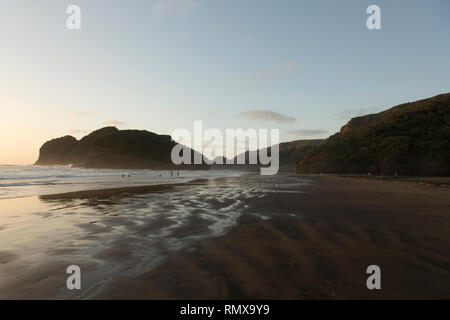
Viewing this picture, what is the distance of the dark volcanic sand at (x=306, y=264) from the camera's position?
4039 mm

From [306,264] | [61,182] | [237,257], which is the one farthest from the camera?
[61,182]

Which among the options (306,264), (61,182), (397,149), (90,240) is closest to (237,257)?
(306,264)

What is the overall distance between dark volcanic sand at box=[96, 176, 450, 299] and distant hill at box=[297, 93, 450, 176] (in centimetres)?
5988

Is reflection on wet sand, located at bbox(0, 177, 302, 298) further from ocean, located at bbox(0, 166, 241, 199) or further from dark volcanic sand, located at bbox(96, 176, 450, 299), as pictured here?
ocean, located at bbox(0, 166, 241, 199)

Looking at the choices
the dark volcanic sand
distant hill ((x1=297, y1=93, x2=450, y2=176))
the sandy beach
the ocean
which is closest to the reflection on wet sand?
the sandy beach

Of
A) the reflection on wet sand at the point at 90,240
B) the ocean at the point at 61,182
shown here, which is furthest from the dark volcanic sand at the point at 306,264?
the ocean at the point at 61,182

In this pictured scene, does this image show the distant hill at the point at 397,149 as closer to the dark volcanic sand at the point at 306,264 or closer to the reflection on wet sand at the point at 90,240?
the dark volcanic sand at the point at 306,264

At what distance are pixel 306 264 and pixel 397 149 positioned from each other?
69.3 meters

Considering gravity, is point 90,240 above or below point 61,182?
above

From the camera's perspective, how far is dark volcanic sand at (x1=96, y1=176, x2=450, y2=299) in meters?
4.04

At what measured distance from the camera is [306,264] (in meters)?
5.23

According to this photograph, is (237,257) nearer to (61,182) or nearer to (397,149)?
(61,182)

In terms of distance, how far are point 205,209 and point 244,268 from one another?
7.63m
